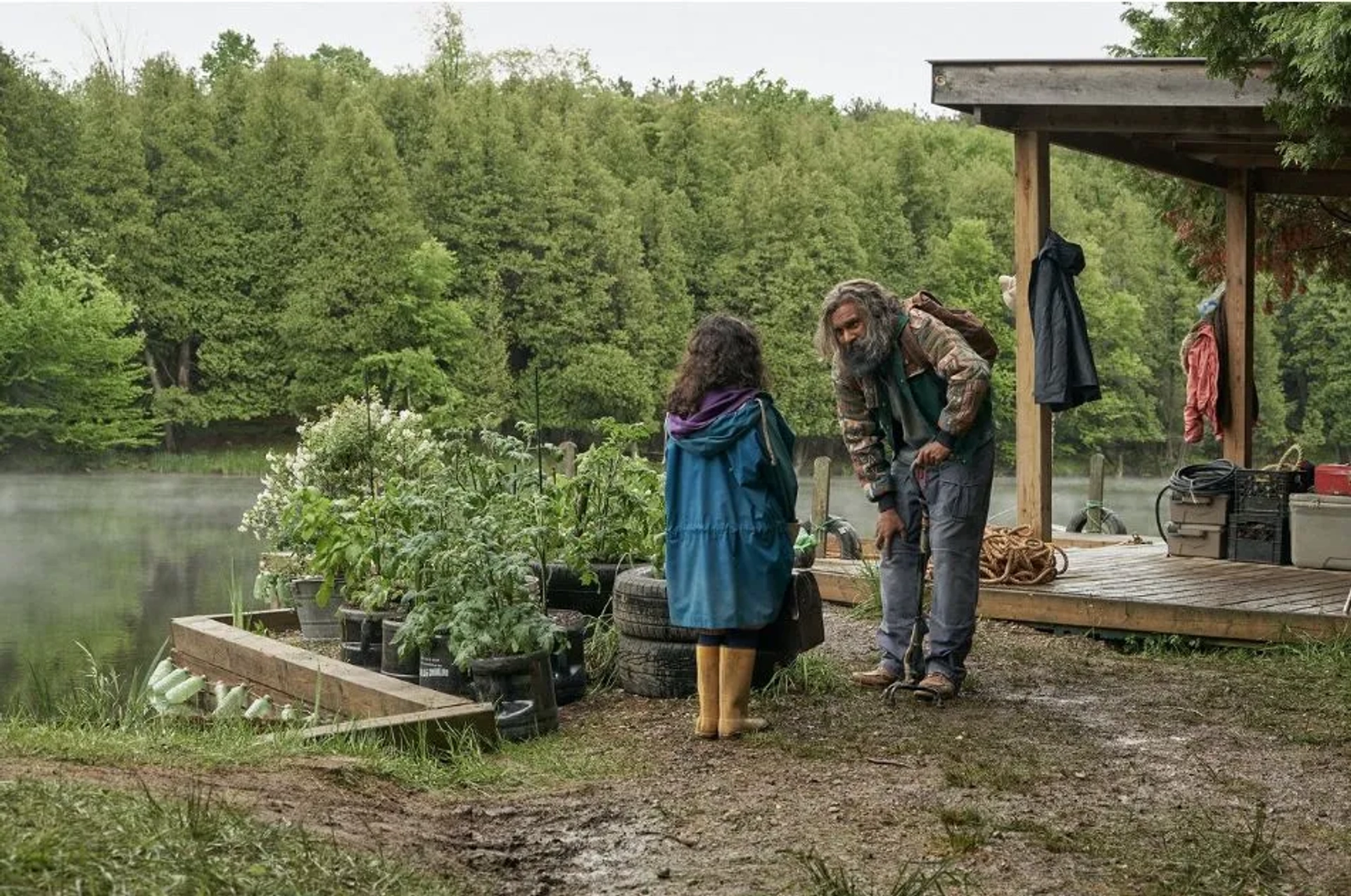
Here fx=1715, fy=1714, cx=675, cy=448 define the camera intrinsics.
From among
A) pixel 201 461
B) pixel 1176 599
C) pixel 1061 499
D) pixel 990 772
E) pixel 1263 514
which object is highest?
pixel 1263 514

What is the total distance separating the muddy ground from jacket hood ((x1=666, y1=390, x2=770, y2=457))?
1.04 meters

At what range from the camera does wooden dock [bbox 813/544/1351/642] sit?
27.4 feet

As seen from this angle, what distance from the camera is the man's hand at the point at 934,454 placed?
21.1 feet

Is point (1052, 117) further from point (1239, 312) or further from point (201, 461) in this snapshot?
point (201, 461)

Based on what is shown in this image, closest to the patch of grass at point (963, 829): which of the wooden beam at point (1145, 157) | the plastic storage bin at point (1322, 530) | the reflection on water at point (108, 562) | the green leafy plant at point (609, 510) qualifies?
A: the green leafy plant at point (609, 510)

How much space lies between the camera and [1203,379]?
12961mm

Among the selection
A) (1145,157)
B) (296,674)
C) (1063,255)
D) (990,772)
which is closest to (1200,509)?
(1063,255)

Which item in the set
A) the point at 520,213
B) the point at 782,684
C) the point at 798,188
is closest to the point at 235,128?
the point at 520,213

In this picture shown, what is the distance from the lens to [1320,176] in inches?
524

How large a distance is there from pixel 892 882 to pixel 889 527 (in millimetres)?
2653

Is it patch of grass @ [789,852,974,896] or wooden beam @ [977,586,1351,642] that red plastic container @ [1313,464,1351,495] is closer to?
wooden beam @ [977,586,1351,642]

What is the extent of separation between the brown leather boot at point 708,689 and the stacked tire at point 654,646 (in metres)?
0.66

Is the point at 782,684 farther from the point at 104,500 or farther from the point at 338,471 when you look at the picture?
the point at 104,500

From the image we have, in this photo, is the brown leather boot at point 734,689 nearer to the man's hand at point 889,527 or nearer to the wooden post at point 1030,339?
the man's hand at point 889,527
